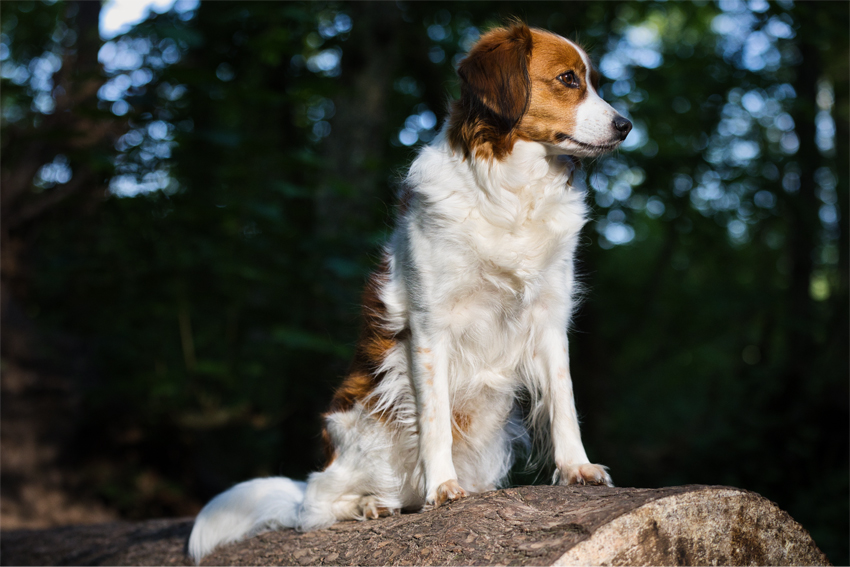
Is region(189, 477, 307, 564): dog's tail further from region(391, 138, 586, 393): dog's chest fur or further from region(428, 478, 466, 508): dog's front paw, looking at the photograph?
region(391, 138, 586, 393): dog's chest fur

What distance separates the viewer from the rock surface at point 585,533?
1.79m

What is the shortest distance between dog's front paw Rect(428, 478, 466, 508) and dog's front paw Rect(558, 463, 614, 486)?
0.39 m

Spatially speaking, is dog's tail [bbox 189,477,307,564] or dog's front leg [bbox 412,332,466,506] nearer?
dog's front leg [bbox 412,332,466,506]

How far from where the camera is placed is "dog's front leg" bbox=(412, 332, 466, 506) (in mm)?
2391

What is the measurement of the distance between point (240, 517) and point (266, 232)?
10.2 ft

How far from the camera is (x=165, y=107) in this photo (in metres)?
4.75

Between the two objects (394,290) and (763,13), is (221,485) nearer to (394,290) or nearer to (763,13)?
(394,290)

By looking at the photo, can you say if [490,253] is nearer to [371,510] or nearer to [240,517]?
[371,510]

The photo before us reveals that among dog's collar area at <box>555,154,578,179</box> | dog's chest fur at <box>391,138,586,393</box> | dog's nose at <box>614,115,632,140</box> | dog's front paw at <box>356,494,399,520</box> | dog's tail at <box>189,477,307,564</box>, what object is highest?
dog's nose at <box>614,115,632,140</box>

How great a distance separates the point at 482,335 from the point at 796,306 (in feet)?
23.8

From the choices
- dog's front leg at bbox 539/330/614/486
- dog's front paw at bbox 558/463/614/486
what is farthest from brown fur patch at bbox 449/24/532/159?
dog's front paw at bbox 558/463/614/486

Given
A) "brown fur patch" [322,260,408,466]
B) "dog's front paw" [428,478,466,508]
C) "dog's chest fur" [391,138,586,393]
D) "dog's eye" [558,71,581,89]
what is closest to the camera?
"dog's front paw" [428,478,466,508]

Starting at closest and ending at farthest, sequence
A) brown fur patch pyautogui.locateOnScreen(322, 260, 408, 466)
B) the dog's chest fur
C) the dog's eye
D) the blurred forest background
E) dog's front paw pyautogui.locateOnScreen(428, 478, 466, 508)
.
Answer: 1. dog's front paw pyautogui.locateOnScreen(428, 478, 466, 508)
2. the dog's chest fur
3. the dog's eye
4. brown fur patch pyautogui.locateOnScreen(322, 260, 408, 466)
5. the blurred forest background

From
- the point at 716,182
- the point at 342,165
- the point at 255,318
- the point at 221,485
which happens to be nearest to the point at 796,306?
A: the point at 716,182
